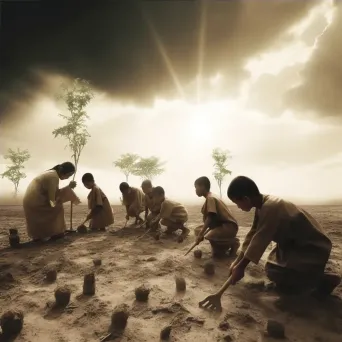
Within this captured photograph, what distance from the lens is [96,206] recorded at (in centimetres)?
721

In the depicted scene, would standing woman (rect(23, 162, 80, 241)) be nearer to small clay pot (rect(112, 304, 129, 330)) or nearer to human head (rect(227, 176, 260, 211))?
small clay pot (rect(112, 304, 129, 330))

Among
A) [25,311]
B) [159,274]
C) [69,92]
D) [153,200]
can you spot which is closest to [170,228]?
[153,200]

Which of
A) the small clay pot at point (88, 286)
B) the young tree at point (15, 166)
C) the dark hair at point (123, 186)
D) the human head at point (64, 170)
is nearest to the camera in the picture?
the small clay pot at point (88, 286)

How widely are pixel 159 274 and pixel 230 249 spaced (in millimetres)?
1448

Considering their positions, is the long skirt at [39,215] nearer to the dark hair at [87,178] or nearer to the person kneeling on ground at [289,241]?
the dark hair at [87,178]

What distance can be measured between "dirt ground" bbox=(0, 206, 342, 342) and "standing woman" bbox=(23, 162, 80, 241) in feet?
3.35

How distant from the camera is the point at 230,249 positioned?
4703 mm

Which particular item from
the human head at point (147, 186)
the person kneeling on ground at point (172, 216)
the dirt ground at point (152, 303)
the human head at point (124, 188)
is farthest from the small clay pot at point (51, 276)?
the human head at point (124, 188)

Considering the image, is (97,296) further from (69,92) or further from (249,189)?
(69,92)

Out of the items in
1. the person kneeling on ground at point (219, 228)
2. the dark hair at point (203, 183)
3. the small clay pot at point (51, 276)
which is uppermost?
the dark hair at point (203, 183)

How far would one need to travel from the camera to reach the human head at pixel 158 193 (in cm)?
705

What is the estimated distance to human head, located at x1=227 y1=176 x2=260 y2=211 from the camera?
295 centimetres

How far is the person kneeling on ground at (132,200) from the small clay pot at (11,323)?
5.69 metres

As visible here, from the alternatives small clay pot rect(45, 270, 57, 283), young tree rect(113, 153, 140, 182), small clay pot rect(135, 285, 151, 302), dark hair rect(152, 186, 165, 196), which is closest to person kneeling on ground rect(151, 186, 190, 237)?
dark hair rect(152, 186, 165, 196)
